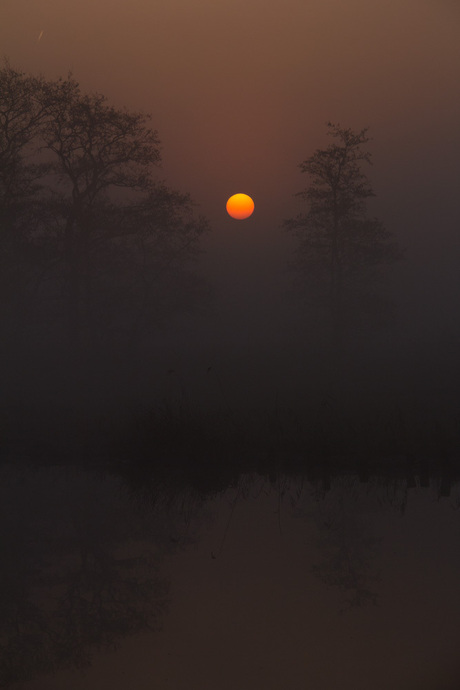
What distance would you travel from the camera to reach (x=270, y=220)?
11.7 meters

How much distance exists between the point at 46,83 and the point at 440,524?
9.26 metres

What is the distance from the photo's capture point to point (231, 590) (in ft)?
11.0

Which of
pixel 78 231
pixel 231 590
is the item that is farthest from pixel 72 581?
pixel 78 231

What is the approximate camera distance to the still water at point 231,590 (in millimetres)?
2660

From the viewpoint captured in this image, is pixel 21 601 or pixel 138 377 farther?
pixel 138 377

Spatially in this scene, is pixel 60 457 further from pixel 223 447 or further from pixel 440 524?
pixel 440 524

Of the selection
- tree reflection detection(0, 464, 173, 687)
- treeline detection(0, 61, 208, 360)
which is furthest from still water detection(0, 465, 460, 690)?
treeline detection(0, 61, 208, 360)

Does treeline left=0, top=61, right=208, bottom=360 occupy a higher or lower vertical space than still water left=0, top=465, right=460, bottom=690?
higher

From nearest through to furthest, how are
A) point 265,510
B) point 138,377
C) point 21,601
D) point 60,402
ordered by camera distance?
point 21,601, point 265,510, point 60,402, point 138,377

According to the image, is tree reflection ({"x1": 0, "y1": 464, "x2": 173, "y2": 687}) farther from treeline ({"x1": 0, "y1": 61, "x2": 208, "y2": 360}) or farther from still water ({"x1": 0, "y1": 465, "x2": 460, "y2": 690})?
treeline ({"x1": 0, "y1": 61, "x2": 208, "y2": 360})

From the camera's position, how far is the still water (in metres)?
2.66

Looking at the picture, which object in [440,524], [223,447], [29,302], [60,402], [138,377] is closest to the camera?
[440,524]

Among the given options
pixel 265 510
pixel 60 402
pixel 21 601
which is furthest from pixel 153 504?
pixel 60 402

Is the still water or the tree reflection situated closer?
the still water
